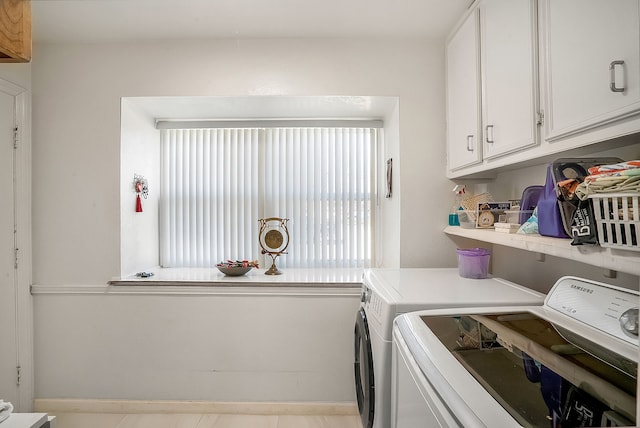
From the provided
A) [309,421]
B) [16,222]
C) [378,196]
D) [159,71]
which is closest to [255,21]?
[159,71]

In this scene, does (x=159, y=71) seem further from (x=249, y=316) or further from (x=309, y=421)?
(x=309, y=421)

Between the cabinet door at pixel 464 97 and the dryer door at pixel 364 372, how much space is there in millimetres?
1015

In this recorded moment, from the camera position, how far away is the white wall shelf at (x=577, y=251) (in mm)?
848

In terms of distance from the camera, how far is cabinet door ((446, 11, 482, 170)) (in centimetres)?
176

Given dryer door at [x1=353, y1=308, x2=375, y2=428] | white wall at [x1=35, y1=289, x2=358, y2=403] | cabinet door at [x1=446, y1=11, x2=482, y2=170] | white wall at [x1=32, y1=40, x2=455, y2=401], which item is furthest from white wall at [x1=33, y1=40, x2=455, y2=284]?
dryer door at [x1=353, y1=308, x2=375, y2=428]

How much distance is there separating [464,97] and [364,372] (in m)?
1.52

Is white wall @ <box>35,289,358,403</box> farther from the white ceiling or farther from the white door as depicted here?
the white ceiling

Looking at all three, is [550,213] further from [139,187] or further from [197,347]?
[139,187]

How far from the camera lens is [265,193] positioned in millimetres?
2850

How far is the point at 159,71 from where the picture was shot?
2270mm

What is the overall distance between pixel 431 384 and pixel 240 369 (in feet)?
5.78

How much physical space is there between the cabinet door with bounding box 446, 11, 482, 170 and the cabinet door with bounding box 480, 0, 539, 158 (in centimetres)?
7

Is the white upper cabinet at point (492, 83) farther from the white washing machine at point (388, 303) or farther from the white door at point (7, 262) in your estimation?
the white door at point (7, 262)

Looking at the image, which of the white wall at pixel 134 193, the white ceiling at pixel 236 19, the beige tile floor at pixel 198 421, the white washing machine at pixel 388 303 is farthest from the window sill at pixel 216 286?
the white ceiling at pixel 236 19
